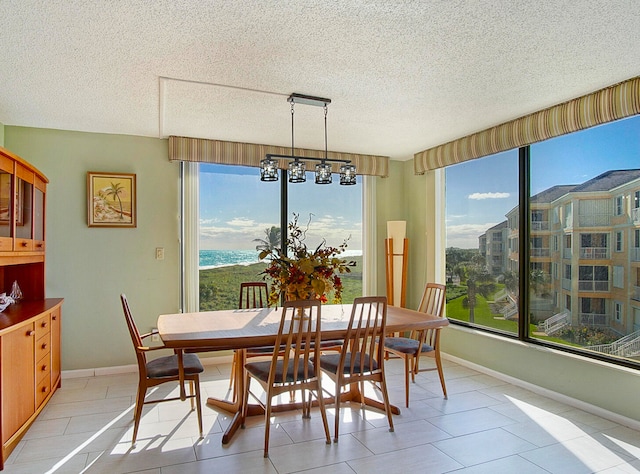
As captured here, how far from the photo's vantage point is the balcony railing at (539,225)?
391 centimetres

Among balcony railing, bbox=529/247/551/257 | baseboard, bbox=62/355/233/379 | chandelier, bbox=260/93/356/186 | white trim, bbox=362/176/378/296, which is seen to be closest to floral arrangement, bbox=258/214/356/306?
chandelier, bbox=260/93/356/186

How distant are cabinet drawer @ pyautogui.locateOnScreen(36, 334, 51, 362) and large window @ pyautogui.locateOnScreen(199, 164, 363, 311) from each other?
1618mm

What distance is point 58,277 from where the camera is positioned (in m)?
4.28

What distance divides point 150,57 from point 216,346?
1.82 m

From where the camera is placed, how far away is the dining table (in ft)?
8.93

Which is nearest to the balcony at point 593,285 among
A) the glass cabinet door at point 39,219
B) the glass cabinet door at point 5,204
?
the glass cabinet door at point 5,204

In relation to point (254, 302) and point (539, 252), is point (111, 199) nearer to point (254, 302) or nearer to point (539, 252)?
point (254, 302)

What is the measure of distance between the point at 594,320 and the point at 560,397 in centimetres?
70

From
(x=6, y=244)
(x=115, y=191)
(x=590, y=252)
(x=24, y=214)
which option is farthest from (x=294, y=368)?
(x=115, y=191)

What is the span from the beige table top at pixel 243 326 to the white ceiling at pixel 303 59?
172 cm

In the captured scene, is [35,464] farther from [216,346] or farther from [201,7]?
[201,7]

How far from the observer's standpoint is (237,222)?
5004mm

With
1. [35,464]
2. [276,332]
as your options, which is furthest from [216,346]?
[35,464]

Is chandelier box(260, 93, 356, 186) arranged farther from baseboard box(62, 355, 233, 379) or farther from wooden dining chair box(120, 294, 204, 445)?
baseboard box(62, 355, 233, 379)
